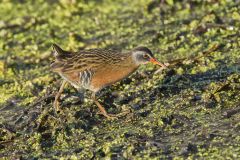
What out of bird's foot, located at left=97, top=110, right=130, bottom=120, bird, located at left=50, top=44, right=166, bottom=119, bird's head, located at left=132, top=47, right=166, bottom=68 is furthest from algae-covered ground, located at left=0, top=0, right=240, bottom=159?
bird's head, located at left=132, top=47, right=166, bottom=68

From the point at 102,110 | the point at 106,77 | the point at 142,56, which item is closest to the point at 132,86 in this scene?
the point at 142,56

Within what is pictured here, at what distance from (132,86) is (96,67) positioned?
1.00 meters

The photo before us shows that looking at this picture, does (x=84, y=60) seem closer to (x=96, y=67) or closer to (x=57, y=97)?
(x=96, y=67)

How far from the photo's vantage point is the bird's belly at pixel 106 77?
885 centimetres

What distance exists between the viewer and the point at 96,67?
891cm

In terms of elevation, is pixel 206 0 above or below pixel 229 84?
above

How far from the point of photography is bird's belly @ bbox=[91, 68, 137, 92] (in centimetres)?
885

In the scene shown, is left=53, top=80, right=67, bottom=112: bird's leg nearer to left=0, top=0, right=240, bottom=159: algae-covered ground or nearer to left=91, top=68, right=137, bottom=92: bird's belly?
left=0, top=0, right=240, bottom=159: algae-covered ground

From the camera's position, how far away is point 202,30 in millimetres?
11359

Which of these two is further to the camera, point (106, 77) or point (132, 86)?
point (132, 86)

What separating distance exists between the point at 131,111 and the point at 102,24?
13.6 ft

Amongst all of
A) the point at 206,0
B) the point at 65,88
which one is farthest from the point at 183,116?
the point at 206,0

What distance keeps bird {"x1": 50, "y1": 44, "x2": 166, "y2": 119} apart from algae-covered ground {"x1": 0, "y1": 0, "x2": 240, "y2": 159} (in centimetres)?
40

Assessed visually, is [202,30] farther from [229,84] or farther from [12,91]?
[12,91]
